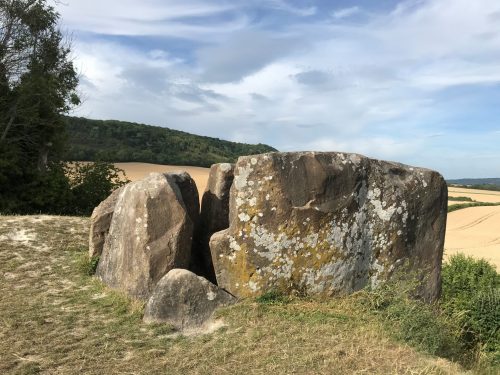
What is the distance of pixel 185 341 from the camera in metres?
6.60

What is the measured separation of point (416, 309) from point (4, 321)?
5.83m

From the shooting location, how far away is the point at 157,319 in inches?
286

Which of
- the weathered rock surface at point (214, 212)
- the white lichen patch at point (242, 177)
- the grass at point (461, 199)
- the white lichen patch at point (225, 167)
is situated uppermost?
the white lichen patch at point (225, 167)

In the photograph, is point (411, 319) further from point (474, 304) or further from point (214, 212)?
point (214, 212)

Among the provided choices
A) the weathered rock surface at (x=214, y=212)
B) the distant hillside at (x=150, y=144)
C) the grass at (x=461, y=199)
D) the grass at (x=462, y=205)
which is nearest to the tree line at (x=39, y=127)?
the weathered rock surface at (x=214, y=212)

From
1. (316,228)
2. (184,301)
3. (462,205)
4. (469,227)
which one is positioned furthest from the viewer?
(462,205)

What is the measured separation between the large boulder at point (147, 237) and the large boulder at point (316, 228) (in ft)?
2.32

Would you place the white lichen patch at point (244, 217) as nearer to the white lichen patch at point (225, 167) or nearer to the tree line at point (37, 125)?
the white lichen patch at point (225, 167)

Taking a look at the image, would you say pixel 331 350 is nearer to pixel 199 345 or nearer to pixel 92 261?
pixel 199 345

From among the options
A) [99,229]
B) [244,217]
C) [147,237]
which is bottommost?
[99,229]

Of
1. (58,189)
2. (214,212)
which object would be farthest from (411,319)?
(58,189)

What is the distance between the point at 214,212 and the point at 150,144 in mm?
63082

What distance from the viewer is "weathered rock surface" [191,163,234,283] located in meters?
9.44

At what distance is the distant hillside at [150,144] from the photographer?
60.1 meters
